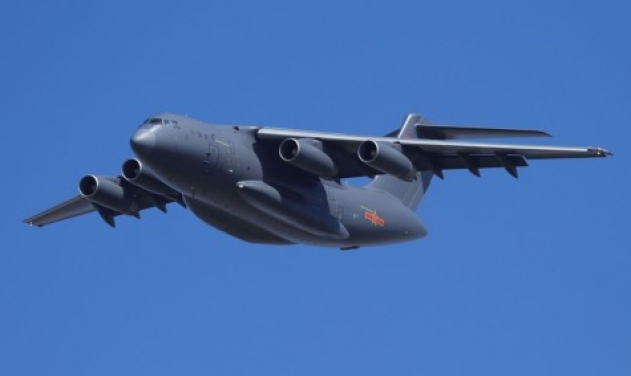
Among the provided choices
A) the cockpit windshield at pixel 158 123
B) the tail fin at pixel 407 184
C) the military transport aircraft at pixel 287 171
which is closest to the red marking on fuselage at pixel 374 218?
the military transport aircraft at pixel 287 171

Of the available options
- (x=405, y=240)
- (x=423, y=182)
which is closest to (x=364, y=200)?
(x=405, y=240)

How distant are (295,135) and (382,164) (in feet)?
4.97

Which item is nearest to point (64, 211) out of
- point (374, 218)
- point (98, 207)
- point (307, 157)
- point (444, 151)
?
point (98, 207)

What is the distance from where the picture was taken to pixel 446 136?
23.7m

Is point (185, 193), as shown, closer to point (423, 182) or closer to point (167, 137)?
point (167, 137)

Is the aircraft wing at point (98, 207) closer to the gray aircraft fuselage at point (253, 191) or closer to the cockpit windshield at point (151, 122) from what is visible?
the gray aircraft fuselage at point (253, 191)

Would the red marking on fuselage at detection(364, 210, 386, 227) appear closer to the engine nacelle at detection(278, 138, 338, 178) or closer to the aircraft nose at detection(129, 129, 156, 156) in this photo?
the engine nacelle at detection(278, 138, 338, 178)

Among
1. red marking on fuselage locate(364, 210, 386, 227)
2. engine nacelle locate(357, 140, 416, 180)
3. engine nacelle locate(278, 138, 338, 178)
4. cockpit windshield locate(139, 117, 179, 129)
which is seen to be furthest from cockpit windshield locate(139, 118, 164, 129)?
red marking on fuselage locate(364, 210, 386, 227)

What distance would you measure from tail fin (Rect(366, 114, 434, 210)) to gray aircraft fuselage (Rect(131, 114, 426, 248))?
1.29m

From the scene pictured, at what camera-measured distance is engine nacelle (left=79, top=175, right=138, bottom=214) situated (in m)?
23.0

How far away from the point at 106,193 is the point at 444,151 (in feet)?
19.3

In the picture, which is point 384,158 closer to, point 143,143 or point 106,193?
point 143,143

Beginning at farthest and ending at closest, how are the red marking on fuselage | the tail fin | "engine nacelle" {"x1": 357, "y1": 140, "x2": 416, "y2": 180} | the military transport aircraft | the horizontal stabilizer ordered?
the tail fin < the red marking on fuselage < the horizontal stabilizer < "engine nacelle" {"x1": 357, "y1": 140, "x2": 416, "y2": 180} < the military transport aircraft

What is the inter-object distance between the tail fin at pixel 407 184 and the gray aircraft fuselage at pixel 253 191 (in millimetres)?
1291
